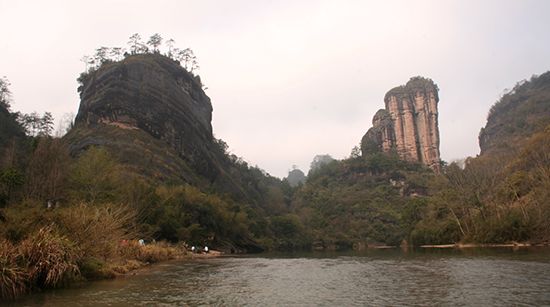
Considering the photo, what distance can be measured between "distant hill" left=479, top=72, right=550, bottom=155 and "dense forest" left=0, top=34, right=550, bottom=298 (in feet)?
2.19

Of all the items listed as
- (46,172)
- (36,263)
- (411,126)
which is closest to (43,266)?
(36,263)

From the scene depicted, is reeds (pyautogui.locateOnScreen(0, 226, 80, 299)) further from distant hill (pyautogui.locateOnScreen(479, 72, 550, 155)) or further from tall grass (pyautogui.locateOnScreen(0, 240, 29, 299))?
distant hill (pyautogui.locateOnScreen(479, 72, 550, 155))

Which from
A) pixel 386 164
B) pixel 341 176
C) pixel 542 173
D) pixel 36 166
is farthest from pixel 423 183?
pixel 36 166

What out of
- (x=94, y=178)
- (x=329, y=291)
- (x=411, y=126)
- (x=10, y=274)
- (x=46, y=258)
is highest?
(x=411, y=126)

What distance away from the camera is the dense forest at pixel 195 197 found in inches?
808

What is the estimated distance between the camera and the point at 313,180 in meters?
158

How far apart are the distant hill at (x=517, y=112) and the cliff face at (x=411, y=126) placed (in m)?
18.3

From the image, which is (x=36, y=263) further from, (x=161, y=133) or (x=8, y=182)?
(x=161, y=133)

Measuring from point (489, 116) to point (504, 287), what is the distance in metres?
159

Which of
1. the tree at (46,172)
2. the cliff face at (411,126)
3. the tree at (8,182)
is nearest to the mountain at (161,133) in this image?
the tree at (46,172)

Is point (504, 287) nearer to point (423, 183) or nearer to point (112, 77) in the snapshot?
point (112, 77)

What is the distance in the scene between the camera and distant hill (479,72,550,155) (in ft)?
395

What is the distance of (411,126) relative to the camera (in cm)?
16762

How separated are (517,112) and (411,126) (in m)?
39.3
